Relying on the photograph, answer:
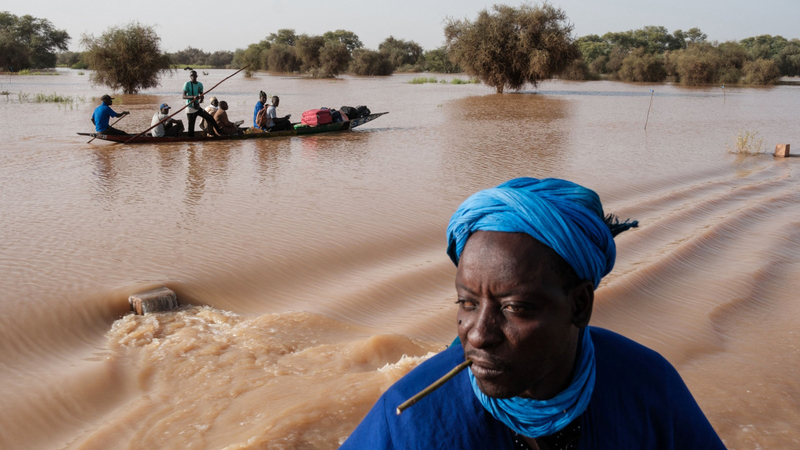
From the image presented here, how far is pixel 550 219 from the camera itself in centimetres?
115

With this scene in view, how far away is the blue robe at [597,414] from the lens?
3.88ft

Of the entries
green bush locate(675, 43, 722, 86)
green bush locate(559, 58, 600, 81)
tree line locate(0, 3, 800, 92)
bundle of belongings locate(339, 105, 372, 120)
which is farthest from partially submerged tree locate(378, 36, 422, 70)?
bundle of belongings locate(339, 105, 372, 120)

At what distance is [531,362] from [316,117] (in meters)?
15.3

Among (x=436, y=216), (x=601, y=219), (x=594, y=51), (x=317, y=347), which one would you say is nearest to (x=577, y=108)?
(x=436, y=216)

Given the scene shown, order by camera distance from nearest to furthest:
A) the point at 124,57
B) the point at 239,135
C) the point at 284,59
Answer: the point at 239,135 < the point at 124,57 < the point at 284,59

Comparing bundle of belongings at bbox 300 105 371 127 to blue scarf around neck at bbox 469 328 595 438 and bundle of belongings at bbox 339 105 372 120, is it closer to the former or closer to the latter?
bundle of belongings at bbox 339 105 372 120

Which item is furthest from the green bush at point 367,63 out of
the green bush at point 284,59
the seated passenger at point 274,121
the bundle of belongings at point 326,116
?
the seated passenger at point 274,121

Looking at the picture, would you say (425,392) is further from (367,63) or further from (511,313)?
(367,63)

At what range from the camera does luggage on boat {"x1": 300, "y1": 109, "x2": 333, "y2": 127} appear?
628 inches

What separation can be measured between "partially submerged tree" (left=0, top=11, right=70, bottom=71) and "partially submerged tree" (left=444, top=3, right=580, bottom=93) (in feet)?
124

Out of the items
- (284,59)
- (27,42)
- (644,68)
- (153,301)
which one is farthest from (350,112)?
(27,42)

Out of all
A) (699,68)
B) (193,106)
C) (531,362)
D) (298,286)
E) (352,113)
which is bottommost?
(298,286)

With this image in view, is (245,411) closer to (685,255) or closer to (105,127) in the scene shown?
(685,255)

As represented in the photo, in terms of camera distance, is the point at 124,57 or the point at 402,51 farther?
the point at 402,51
